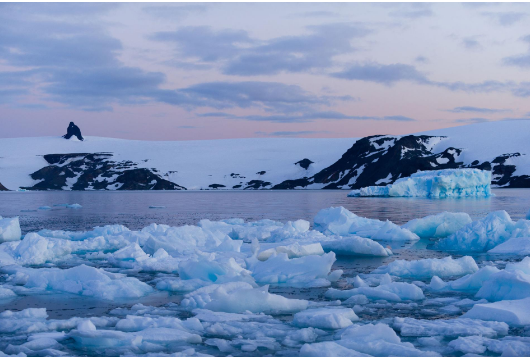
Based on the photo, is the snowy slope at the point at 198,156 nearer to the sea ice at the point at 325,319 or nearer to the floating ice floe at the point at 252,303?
the floating ice floe at the point at 252,303

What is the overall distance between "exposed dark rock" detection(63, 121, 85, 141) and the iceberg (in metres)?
117

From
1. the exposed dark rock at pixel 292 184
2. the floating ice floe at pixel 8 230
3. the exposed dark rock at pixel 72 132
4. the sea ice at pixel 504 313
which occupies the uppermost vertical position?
the exposed dark rock at pixel 72 132

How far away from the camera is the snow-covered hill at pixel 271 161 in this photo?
9862 centimetres

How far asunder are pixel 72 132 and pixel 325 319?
161 metres

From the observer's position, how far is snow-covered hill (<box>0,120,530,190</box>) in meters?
98.6

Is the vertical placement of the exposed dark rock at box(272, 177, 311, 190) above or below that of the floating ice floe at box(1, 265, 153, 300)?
above

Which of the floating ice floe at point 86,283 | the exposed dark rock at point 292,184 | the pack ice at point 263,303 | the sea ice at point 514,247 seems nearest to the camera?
the pack ice at point 263,303

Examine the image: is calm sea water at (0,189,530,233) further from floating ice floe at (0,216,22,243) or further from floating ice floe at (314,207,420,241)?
floating ice floe at (314,207,420,241)

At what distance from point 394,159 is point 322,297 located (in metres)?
96.9

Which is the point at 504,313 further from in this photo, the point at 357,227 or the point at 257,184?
the point at 257,184

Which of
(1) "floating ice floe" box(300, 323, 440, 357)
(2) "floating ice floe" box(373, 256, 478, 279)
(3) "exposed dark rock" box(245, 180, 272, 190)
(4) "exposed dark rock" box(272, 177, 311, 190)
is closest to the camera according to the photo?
(1) "floating ice floe" box(300, 323, 440, 357)

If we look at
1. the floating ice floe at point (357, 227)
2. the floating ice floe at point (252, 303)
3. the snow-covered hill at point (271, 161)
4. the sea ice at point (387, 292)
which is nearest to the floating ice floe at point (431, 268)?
the sea ice at point (387, 292)

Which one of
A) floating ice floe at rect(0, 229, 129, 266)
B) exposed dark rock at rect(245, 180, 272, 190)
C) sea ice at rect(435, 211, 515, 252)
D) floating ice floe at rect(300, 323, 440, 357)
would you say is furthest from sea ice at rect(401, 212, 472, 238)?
exposed dark rock at rect(245, 180, 272, 190)

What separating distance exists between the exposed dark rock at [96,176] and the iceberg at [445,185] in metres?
61.6
